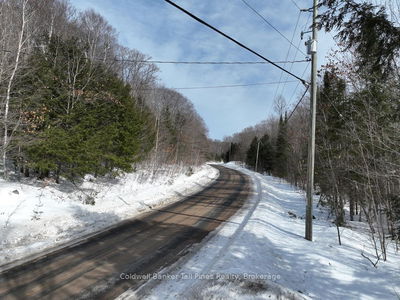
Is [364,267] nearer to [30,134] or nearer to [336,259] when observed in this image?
[336,259]

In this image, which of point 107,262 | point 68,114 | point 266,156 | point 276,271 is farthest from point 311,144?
point 266,156

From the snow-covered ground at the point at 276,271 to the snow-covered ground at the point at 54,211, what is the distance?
3.48m

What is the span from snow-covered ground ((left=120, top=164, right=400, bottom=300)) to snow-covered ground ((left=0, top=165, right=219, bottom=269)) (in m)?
3.48

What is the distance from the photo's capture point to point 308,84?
27.2 ft

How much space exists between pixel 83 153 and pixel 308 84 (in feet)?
33.3

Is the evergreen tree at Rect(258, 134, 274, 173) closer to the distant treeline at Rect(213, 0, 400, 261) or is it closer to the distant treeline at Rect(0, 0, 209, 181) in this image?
the distant treeline at Rect(213, 0, 400, 261)

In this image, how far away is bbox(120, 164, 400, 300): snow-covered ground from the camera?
4.25 metres

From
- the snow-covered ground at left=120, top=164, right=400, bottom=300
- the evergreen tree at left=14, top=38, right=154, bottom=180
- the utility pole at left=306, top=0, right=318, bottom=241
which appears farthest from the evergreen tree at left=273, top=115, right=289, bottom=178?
the snow-covered ground at left=120, top=164, right=400, bottom=300

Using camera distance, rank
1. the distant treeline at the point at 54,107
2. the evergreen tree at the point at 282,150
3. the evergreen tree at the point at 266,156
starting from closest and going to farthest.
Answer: the distant treeline at the point at 54,107 → the evergreen tree at the point at 282,150 → the evergreen tree at the point at 266,156

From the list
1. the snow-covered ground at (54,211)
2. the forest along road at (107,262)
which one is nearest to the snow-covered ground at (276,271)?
the forest along road at (107,262)

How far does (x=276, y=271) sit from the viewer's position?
5.26 m

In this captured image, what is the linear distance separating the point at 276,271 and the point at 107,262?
365cm

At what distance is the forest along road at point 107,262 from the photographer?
4.25 meters

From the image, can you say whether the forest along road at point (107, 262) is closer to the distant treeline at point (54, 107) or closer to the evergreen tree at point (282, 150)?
the distant treeline at point (54, 107)
